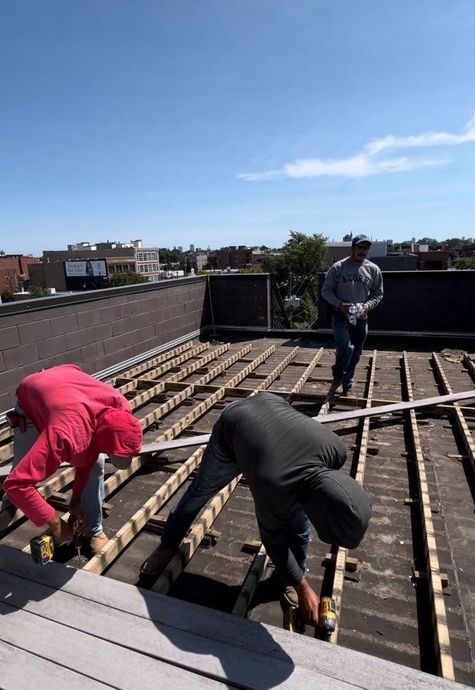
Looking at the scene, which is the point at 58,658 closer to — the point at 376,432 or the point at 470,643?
the point at 470,643

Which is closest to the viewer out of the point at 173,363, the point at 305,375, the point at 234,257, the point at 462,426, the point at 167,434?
the point at 167,434

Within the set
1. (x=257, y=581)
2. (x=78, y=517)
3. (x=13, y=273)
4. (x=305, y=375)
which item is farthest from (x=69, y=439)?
(x=13, y=273)

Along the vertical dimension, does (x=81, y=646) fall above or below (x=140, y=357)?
below

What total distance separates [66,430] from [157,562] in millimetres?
1111

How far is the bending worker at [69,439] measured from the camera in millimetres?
2129

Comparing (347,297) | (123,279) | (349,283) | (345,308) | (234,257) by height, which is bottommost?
(123,279)

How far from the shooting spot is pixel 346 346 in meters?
5.42

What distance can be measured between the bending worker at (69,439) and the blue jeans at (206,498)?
457mm

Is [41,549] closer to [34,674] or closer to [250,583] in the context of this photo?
[34,674]

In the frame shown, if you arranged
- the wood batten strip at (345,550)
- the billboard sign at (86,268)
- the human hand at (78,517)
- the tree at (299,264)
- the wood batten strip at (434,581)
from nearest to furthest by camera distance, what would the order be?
the wood batten strip at (434,581), the wood batten strip at (345,550), the human hand at (78,517), the tree at (299,264), the billboard sign at (86,268)

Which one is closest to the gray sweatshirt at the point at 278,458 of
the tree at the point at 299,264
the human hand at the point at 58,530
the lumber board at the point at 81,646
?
the lumber board at the point at 81,646

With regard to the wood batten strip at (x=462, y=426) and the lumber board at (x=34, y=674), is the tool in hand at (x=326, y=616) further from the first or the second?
the wood batten strip at (x=462, y=426)

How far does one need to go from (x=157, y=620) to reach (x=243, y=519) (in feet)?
4.30

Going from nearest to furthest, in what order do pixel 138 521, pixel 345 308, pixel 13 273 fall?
pixel 138 521
pixel 345 308
pixel 13 273
